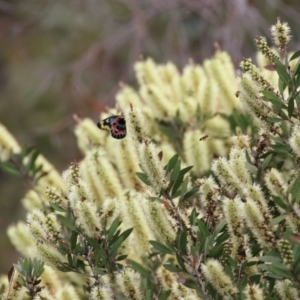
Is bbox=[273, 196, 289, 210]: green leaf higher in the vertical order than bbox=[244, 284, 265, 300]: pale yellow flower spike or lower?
higher

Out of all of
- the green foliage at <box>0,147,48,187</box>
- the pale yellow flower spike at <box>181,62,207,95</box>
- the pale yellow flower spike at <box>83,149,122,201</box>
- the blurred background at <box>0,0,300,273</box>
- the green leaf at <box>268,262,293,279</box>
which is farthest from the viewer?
the blurred background at <box>0,0,300,273</box>

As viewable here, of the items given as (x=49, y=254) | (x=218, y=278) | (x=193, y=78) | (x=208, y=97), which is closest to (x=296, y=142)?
(x=218, y=278)

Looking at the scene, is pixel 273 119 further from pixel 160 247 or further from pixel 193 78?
pixel 193 78

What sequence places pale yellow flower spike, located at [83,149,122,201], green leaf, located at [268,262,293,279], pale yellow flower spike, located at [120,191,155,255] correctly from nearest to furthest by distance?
1. green leaf, located at [268,262,293,279]
2. pale yellow flower spike, located at [120,191,155,255]
3. pale yellow flower spike, located at [83,149,122,201]

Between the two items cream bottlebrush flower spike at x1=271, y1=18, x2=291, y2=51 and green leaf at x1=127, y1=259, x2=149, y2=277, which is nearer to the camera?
cream bottlebrush flower spike at x1=271, y1=18, x2=291, y2=51

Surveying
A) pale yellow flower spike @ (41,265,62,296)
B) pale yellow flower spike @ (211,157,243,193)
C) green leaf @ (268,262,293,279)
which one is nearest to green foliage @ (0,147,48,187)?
pale yellow flower spike @ (41,265,62,296)

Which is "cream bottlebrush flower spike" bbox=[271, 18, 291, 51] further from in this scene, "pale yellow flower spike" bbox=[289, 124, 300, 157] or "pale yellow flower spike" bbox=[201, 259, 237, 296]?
"pale yellow flower spike" bbox=[201, 259, 237, 296]

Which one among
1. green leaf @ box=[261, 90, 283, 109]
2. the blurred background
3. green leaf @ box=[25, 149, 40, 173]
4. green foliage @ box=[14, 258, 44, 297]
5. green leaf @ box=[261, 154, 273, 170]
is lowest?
green foliage @ box=[14, 258, 44, 297]

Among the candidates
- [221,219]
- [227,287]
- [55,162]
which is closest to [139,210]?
[221,219]

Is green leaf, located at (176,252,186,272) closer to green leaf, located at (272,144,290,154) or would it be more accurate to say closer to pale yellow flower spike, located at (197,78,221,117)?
green leaf, located at (272,144,290,154)

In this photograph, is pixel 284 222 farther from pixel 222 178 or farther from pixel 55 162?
pixel 55 162

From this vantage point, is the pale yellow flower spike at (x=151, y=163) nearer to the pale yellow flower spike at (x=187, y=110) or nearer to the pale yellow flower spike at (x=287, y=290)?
the pale yellow flower spike at (x=287, y=290)
